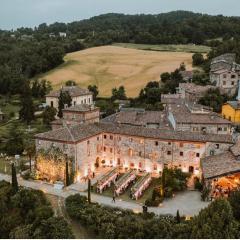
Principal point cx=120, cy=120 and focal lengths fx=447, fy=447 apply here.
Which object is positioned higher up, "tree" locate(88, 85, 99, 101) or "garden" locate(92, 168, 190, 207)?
"tree" locate(88, 85, 99, 101)

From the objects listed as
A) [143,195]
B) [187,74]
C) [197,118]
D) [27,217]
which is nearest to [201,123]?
[197,118]

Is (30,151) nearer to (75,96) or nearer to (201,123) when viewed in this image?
(201,123)

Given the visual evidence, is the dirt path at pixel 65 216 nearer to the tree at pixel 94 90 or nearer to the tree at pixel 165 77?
the tree at pixel 94 90

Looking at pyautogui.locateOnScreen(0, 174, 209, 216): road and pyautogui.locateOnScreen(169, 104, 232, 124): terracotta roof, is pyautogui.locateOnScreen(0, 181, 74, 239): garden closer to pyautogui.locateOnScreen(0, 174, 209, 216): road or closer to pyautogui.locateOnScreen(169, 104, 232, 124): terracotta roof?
pyautogui.locateOnScreen(0, 174, 209, 216): road

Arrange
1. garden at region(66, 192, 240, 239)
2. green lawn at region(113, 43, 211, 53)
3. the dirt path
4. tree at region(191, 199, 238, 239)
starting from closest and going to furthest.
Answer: tree at region(191, 199, 238, 239) → garden at region(66, 192, 240, 239) → the dirt path → green lawn at region(113, 43, 211, 53)

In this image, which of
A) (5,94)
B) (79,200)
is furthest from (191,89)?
(5,94)

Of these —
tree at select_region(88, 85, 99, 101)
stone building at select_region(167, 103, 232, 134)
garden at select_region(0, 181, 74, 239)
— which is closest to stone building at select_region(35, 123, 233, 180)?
stone building at select_region(167, 103, 232, 134)
